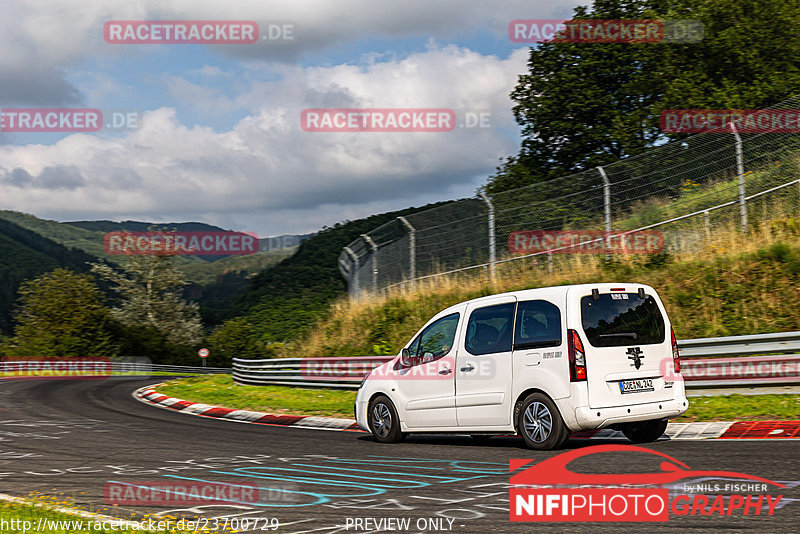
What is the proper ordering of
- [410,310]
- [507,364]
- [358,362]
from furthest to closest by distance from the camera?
[410,310] < [358,362] < [507,364]

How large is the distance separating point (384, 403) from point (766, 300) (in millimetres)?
8097

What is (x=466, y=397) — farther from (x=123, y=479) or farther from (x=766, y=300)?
(x=766, y=300)

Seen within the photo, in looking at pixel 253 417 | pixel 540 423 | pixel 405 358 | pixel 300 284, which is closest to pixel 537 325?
pixel 540 423

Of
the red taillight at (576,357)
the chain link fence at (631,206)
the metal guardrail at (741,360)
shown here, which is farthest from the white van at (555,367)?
the chain link fence at (631,206)

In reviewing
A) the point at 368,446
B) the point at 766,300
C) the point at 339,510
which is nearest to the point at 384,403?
the point at 368,446

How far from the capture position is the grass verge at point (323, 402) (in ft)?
34.6

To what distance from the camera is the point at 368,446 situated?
34.3 feet

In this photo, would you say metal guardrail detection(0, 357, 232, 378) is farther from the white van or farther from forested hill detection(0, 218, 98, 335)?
forested hill detection(0, 218, 98, 335)

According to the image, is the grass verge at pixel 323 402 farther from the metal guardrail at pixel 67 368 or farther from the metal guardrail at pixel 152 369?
the metal guardrail at pixel 152 369

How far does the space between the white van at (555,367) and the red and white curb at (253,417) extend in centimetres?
348

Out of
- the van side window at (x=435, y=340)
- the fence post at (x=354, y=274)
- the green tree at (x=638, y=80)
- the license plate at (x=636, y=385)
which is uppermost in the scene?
the green tree at (x=638, y=80)

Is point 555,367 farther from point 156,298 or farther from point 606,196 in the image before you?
point 156,298

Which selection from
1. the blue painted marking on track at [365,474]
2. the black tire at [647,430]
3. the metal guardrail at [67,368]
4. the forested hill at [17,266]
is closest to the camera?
the blue painted marking on track at [365,474]

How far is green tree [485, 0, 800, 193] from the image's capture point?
3008 cm
